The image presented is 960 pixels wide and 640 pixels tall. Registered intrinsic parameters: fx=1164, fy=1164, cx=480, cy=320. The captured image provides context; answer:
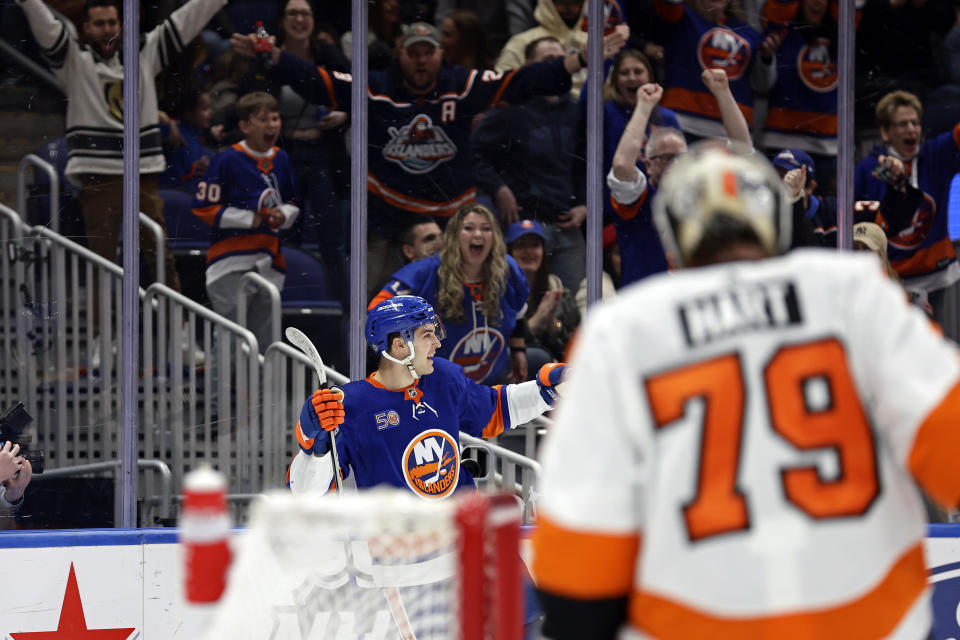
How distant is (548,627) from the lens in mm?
1474

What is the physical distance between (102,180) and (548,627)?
11.7 feet

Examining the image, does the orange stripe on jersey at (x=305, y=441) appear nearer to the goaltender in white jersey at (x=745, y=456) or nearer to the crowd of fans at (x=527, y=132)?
the crowd of fans at (x=527, y=132)

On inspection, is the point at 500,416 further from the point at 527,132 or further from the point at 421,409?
the point at 527,132

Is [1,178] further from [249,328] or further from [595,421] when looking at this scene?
[595,421]

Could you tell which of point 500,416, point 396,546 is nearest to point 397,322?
point 500,416

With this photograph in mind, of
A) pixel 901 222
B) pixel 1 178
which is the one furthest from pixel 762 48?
pixel 1 178

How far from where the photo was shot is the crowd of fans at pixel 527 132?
4.72 meters

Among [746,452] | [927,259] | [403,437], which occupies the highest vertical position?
[927,259]

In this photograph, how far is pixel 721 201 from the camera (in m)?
1.51

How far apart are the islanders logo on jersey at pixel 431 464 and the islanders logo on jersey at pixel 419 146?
1.46m

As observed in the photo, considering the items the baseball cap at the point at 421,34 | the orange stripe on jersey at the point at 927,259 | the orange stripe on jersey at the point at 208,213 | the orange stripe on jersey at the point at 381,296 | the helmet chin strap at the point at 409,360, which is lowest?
the helmet chin strap at the point at 409,360

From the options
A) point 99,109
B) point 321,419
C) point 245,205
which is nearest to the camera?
point 321,419

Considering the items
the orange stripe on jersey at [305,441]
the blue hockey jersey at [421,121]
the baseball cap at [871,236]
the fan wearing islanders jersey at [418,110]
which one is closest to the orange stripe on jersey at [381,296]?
the fan wearing islanders jersey at [418,110]

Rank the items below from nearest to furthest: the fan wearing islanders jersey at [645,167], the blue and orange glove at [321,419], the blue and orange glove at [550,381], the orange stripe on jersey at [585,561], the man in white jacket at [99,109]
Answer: the orange stripe on jersey at [585,561] < the blue and orange glove at [321,419] < the blue and orange glove at [550,381] < the man in white jacket at [99,109] < the fan wearing islanders jersey at [645,167]
